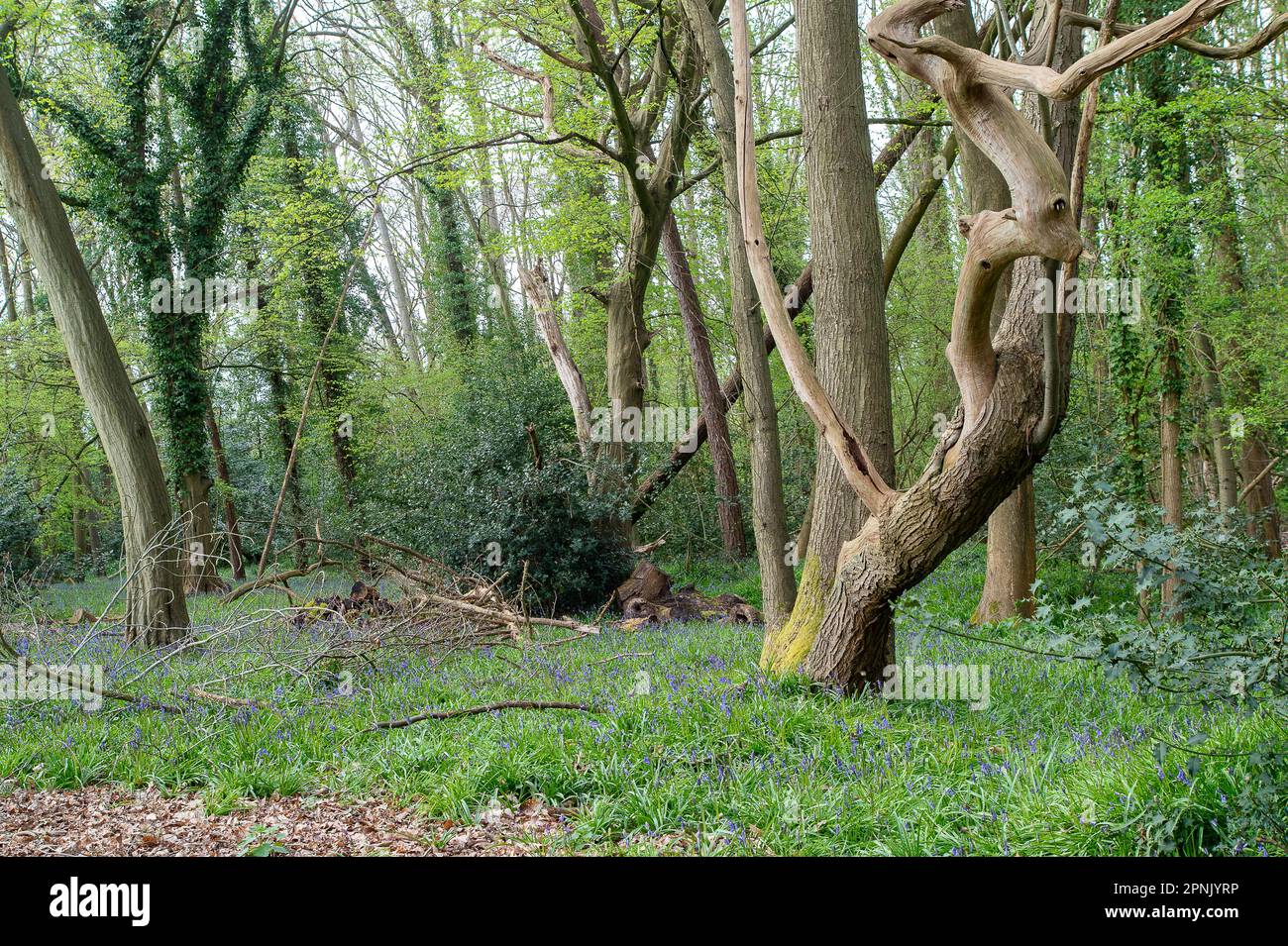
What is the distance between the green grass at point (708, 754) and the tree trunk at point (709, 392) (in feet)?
23.6

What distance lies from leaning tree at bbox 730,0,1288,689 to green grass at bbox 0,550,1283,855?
0.65m

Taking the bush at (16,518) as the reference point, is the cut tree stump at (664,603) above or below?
below

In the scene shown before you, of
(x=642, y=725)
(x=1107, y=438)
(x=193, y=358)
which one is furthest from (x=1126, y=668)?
(x=193, y=358)

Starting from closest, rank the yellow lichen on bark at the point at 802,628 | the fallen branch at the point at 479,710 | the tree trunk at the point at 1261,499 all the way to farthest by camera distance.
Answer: the fallen branch at the point at 479,710, the yellow lichen on bark at the point at 802,628, the tree trunk at the point at 1261,499

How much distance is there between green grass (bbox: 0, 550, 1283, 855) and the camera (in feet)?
11.9

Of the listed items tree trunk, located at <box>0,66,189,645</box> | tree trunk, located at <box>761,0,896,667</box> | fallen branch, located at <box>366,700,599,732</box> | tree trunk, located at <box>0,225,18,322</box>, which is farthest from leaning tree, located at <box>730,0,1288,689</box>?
tree trunk, located at <box>0,225,18,322</box>

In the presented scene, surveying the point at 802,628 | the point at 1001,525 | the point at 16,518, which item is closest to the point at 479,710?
the point at 802,628

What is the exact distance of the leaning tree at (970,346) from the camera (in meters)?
3.76

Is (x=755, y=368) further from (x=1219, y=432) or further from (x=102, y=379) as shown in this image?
(x=1219, y=432)

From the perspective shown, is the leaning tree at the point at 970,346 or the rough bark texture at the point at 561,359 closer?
the leaning tree at the point at 970,346

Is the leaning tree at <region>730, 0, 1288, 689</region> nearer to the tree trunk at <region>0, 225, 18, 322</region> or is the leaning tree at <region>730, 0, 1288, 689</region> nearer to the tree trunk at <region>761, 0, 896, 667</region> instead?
the tree trunk at <region>761, 0, 896, 667</region>

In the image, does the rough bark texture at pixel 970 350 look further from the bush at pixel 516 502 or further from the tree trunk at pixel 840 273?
the bush at pixel 516 502

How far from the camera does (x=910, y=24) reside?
408 centimetres

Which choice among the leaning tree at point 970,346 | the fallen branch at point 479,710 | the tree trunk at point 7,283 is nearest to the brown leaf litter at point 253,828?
the fallen branch at point 479,710
